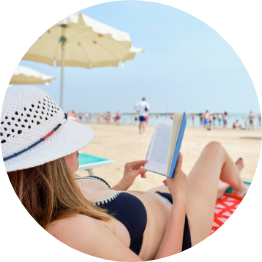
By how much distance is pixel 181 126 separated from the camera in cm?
106

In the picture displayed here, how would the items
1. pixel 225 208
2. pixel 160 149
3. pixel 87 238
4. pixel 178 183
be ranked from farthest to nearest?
pixel 225 208
pixel 160 149
pixel 178 183
pixel 87 238

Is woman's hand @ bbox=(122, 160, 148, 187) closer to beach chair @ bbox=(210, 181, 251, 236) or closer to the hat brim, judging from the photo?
the hat brim

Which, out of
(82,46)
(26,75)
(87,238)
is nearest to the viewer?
(87,238)

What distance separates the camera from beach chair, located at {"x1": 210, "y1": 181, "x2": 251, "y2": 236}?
1.77 metres

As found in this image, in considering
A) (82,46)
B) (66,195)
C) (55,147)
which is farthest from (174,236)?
(82,46)

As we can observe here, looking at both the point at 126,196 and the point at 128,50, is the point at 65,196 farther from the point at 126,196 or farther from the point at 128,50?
the point at 128,50

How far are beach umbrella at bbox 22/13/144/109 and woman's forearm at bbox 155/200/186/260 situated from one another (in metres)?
3.74

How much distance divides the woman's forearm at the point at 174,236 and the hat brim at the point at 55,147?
607 millimetres

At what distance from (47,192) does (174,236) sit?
25.4 inches

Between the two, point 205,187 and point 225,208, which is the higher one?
point 205,187

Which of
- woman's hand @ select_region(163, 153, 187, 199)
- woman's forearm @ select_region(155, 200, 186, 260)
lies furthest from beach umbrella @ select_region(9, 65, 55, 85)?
woman's forearm @ select_region(155, 200, 186, 260)

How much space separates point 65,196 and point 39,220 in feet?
0.44

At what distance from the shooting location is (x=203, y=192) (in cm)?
145

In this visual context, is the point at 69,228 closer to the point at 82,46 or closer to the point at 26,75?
the point at 82,46
